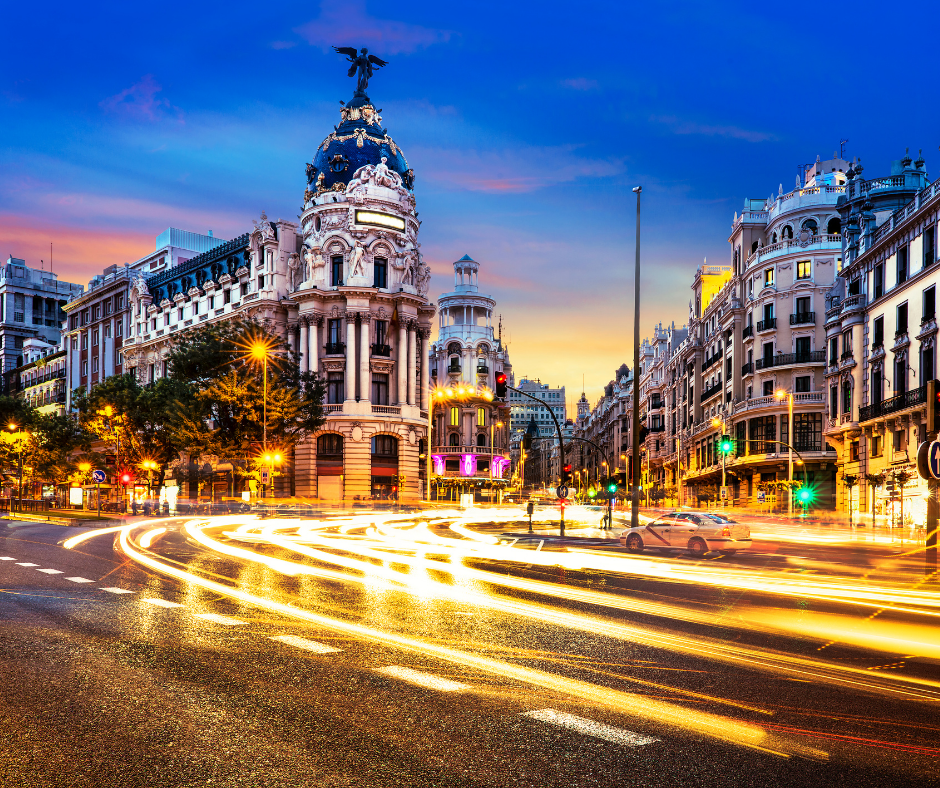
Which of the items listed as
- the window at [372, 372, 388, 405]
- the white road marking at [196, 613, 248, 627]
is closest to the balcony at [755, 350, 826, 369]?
the window at [372, 372, 388, 405]

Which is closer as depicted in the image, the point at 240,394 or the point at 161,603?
the point at 161,603

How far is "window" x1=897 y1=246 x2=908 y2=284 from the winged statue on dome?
5045 centimetres

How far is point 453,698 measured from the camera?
743cm

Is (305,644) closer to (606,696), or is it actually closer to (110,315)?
(606,696)

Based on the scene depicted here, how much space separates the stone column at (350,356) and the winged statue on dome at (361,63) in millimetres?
22570

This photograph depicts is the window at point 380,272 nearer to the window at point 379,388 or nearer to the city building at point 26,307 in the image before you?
the window at point 379,388

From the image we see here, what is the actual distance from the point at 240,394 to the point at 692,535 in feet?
120

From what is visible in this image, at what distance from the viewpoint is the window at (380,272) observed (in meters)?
71.4

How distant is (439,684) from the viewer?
313 inches

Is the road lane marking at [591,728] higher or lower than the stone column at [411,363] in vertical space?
lower

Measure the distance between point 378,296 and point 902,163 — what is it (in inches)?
1555

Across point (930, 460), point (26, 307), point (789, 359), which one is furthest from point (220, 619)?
point (26, 307)

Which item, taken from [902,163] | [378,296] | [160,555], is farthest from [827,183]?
[160,555]

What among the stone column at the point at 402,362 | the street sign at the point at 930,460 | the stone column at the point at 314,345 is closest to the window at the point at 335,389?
the stone column at the point at 314,345
